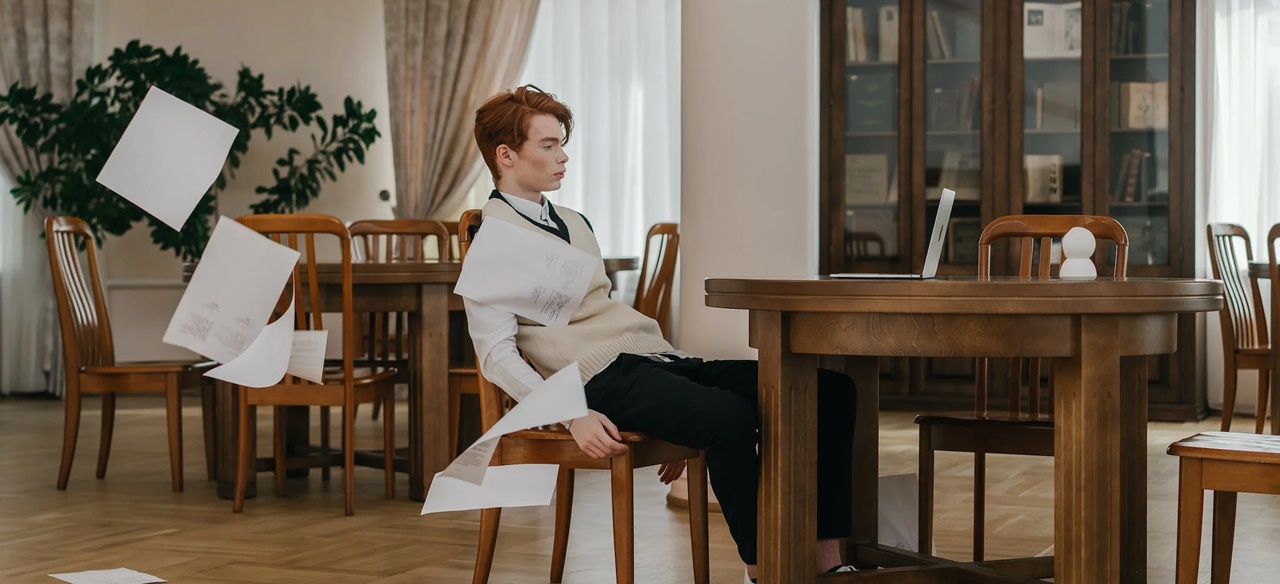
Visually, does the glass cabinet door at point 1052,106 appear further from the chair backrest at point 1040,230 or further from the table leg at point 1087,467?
the table leg at point 1087,467

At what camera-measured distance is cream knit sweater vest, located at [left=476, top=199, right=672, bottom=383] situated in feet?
7.48

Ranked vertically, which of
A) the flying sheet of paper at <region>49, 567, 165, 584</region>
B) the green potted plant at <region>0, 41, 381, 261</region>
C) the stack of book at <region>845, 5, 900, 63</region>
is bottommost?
the flying sheet of paper at <region>49, 567, 165, 584</region>

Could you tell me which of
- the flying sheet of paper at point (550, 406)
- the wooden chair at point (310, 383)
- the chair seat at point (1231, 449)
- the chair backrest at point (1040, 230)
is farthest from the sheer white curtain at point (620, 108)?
the flying sheet of paper at point (550, 406)

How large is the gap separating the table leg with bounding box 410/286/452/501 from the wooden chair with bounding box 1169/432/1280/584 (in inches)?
87.4

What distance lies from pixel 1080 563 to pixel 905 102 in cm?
417

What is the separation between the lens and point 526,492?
209cm

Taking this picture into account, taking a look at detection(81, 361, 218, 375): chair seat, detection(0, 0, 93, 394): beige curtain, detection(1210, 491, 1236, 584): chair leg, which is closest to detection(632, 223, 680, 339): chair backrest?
detection(81, 361, 218, 375): chair seat

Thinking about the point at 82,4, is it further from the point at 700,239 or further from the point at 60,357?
the point at 700,239

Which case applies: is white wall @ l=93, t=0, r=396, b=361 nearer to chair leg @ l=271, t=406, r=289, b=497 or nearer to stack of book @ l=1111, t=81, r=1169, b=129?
chair leg @ l=271, t=406, r=289, b=497

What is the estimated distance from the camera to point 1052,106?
569cm

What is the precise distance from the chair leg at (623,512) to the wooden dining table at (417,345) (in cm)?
161

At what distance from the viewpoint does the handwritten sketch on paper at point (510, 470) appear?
5.81ft

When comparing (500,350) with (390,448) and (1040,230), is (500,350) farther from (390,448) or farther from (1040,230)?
(390,448)

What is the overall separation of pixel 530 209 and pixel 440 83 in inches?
181
